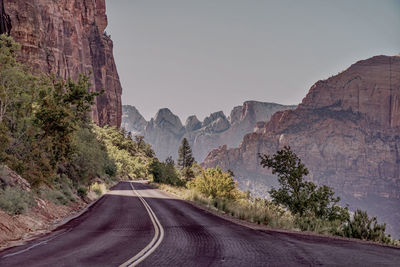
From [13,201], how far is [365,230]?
14.1m

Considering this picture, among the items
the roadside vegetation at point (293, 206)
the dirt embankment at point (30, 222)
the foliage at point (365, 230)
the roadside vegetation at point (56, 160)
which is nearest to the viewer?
the dirt embankment at point (30, 222)

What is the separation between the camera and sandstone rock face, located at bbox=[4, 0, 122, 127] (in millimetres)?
55719

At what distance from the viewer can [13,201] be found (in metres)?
11.4

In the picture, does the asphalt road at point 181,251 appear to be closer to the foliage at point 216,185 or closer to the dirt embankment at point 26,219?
the dirt embankment at point 26,219

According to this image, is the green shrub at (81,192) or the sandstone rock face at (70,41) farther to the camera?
the sandstone rock face at (70,41)

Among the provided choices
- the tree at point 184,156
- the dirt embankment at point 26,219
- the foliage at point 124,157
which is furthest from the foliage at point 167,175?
the dirt embankment at point 26,219

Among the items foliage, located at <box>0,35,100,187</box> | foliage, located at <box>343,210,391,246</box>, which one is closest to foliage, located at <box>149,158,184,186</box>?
foliage, located at <box>0,35,100,187</box>

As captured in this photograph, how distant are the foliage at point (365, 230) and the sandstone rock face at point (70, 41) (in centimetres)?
1750

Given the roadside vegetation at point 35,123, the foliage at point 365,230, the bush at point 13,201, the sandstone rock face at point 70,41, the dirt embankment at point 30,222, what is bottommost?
the foliage at point 365,230

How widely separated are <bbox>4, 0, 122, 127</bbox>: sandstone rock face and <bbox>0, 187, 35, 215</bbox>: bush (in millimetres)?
9846

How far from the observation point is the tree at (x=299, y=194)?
18.2 metres

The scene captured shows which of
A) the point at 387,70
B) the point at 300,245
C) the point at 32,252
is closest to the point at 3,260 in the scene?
the point at 32,252

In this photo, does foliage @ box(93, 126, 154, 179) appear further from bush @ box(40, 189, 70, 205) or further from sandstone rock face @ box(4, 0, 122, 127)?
bush @ box(40, 189, 70, 205)

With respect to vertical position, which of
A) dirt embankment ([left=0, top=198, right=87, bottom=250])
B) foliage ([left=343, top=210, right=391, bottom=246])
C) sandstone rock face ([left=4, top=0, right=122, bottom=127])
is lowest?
foliage ([left=343, top=210, right=391, bottom=246])
